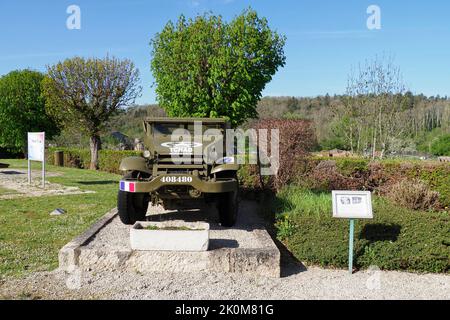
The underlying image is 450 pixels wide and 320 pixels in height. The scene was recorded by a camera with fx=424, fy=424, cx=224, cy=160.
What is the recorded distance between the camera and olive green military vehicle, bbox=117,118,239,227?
19.8ft

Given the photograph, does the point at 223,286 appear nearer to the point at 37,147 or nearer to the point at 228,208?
the point at 228,208

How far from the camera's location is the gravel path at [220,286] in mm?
4312

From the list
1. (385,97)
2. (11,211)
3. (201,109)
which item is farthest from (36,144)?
(385,97)

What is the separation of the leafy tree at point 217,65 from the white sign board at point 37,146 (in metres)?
5.88

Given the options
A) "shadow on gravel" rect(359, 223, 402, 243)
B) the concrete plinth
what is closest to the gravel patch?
the concrete plinth

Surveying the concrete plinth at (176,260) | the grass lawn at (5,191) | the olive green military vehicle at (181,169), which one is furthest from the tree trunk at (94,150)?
the concrete plinth at (176,260)

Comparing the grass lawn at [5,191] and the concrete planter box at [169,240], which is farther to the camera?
the grass lawn at [5,191]

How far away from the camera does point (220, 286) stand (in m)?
4.55

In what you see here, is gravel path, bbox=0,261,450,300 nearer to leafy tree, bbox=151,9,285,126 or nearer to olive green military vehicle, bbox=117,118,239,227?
olive green military vehicle, bbox=117,118,239,227

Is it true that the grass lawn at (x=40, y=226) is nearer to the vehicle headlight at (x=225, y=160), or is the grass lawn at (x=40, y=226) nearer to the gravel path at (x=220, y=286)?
the gravel path at (x=220, y=286)

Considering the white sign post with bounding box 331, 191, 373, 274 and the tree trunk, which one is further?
the tree trunk

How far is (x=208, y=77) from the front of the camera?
17203 millimetres

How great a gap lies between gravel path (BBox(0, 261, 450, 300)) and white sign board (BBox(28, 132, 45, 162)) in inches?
367
